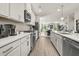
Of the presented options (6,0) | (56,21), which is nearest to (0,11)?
(6,0)

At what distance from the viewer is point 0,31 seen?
2.07 metres

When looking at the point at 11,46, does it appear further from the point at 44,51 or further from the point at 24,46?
the point at 44,51

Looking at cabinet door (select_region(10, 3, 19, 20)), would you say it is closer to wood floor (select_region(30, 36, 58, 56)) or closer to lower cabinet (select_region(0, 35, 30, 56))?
lower cabinet (select_region(0, 35, 30, 56))

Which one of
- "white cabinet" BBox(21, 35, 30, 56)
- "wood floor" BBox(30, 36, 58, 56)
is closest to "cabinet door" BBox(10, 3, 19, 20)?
"white cabinet" BBox(21, 35, 30, 56)

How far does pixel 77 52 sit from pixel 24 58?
119 centimetres

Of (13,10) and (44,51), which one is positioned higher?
(13,10)

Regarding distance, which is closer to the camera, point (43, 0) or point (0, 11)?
point (0, 11)

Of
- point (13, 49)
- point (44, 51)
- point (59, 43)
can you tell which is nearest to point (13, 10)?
point (13, 49)

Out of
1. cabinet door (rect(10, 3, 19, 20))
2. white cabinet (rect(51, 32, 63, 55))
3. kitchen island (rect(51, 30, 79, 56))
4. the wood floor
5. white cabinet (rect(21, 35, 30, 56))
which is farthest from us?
the wood floor

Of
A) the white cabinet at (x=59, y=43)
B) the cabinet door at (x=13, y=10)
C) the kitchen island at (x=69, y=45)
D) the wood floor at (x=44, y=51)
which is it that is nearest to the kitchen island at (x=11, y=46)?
the cabinet door at (x=13, y=10)

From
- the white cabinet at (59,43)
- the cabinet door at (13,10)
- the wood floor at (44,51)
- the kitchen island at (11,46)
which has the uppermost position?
the cabinet door at (13,10)

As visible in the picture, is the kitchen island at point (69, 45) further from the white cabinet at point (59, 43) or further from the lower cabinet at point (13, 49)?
the lower cabinet at point (13, 49)

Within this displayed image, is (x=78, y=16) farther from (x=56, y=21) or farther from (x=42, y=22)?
(x=42, y=22)

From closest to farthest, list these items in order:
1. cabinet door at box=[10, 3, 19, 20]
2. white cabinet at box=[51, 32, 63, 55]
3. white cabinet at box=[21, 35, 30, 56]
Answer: cabinet door at box=[10, 3, 19, 20] → white cabinet at box=[21, 35, 30, 56] → white cabinet at box=[51, 32, 63, 55]
